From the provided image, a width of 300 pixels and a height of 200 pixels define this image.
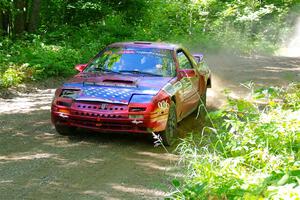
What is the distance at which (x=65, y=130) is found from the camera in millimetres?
8219

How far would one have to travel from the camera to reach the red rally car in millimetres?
7477

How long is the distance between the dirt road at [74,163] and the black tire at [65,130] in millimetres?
112

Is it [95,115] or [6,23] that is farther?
[6,23]

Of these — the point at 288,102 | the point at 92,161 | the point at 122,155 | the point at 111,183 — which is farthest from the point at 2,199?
the point at 288,102

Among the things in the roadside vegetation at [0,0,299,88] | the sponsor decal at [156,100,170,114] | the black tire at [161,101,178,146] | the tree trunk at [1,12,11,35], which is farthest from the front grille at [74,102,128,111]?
the tree trunk at [1,12,11,35]

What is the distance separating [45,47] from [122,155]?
35.1 feet

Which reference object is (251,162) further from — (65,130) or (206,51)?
(206,51)

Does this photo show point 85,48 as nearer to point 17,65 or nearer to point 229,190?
point 17,65

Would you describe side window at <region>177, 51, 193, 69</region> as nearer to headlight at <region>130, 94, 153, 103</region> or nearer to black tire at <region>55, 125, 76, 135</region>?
headlight at <region>130, 94, 153, 103</region>

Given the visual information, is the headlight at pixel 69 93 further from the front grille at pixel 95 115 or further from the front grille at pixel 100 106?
the front grille at pixel 95 115

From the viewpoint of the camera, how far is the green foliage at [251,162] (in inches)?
145

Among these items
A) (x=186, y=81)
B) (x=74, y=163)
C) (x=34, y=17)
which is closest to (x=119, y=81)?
(x=186, y=81)

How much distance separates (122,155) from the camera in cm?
726

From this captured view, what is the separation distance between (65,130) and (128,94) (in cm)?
141
